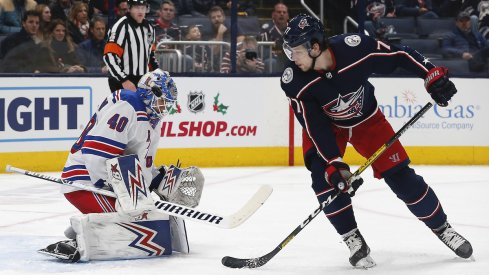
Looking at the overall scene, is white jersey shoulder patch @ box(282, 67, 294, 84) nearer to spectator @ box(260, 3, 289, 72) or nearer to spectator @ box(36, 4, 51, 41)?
spectator @ box(36, 4, 51, 41)

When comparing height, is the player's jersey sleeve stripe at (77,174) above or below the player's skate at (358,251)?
above

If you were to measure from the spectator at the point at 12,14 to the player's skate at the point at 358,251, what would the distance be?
3950 millimetres

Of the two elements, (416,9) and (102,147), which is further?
(416,9)

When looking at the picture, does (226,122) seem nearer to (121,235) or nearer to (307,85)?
(121,235)

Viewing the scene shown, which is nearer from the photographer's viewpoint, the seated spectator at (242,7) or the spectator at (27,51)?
the spectator at (27,51)

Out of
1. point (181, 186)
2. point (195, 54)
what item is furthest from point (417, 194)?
point (195, 54)

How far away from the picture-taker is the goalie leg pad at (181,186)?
4113mm

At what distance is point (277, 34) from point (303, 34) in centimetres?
439

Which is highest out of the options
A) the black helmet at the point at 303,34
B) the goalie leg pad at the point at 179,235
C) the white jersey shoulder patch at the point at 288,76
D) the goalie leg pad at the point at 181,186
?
the black helmet at the point at 303,34

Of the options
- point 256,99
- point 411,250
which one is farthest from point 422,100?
point 411,250

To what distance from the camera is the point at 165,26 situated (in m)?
7.55

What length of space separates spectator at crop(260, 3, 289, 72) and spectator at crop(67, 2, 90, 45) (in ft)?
4.52

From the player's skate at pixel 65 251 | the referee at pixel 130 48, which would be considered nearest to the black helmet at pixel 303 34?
the player's skate at pixel 65 251

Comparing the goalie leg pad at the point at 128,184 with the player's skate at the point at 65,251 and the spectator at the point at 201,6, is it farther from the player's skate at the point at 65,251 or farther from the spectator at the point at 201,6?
the spectator at the point at 201,6
